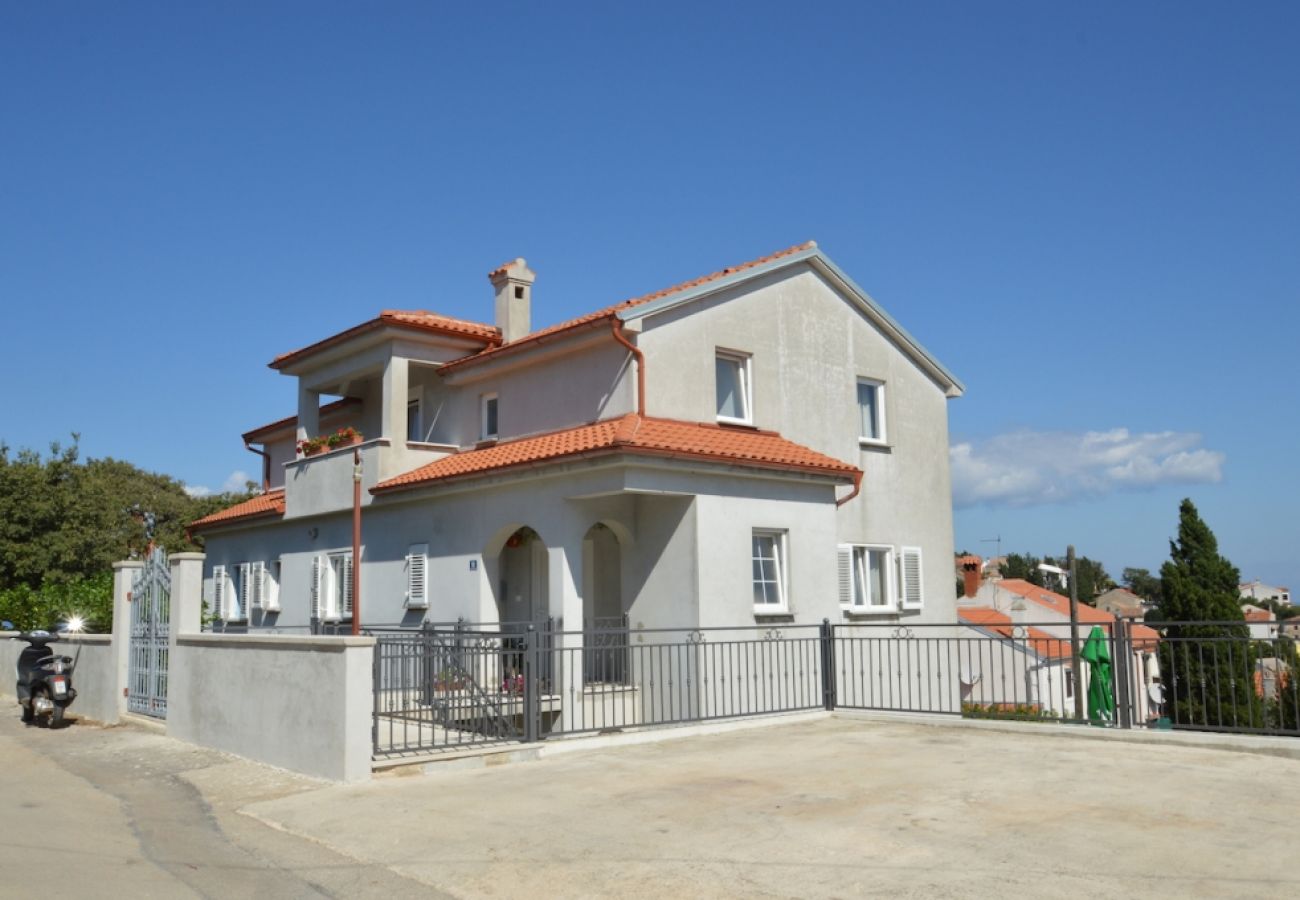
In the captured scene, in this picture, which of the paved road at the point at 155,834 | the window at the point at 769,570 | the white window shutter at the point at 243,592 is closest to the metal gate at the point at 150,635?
the paved road at the point at 155,834

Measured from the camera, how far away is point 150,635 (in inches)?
660

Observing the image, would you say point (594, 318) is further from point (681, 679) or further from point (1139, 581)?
point (1139, 581)

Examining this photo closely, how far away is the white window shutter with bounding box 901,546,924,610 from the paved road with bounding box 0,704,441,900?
13639mm

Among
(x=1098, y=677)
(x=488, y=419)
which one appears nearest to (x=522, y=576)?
(x=488, y=419)

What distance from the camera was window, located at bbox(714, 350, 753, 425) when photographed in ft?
65.7

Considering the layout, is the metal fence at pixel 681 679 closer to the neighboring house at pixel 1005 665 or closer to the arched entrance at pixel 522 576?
the neighboring house at pixel 1005 665

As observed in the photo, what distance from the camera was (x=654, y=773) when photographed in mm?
11359

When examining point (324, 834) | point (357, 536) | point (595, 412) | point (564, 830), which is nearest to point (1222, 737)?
point (564, 830)

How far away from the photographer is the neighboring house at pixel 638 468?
1716 cm

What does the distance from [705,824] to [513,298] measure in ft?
51.0

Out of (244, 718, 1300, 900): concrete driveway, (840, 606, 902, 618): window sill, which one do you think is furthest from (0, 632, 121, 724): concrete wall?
(840, 606, 902, 618): window sill

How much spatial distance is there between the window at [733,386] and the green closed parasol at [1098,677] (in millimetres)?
7501

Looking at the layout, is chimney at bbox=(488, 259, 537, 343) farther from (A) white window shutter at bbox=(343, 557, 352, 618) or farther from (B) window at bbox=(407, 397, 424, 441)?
(A) white window shutter at bbox=(343, 557, 352, 618)

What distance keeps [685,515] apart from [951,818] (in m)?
8.70
